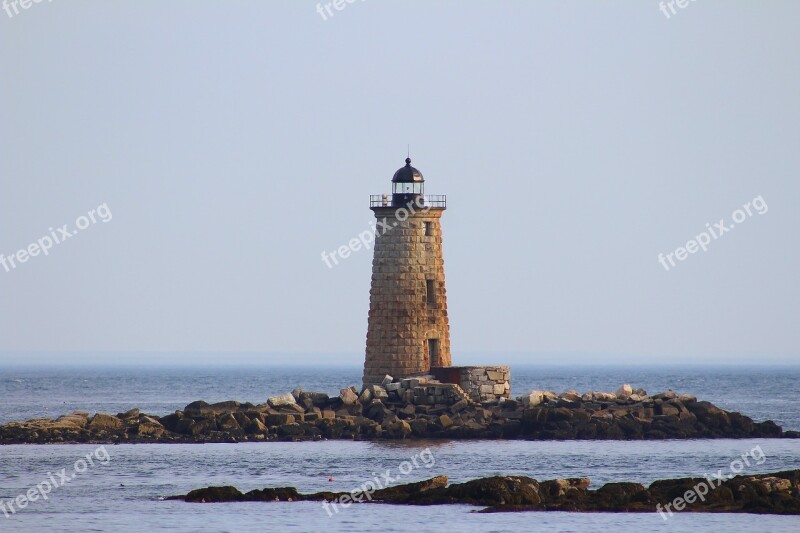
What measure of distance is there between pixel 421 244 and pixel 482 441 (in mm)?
7137

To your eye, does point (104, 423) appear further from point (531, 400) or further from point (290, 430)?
point (531, 400)

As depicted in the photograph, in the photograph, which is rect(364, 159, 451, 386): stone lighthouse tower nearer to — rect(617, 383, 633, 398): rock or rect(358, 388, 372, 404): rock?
rect(358, 388, 372, 404): rock

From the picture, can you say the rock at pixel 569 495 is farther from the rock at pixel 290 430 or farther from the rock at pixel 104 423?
the rock at pixel 104 423

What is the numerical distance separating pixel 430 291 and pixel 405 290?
0.99 meters

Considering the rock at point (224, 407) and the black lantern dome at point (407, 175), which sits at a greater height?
the black lantern dome at point (407, 175)

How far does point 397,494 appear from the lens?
36.8 metres

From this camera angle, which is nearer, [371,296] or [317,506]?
[317,506]

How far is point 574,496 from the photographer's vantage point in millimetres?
34906

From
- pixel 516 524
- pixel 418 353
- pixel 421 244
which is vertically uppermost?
pixel 421 244

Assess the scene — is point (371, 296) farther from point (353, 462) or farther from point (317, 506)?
point (317, 506)

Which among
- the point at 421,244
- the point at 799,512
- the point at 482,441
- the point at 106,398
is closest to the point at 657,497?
the point at 799,512

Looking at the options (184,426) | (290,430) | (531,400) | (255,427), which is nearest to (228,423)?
(255,427)

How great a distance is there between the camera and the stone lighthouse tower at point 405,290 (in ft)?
173

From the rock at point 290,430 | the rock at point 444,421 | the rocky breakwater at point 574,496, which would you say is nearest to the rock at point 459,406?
the rock at point 444,421
